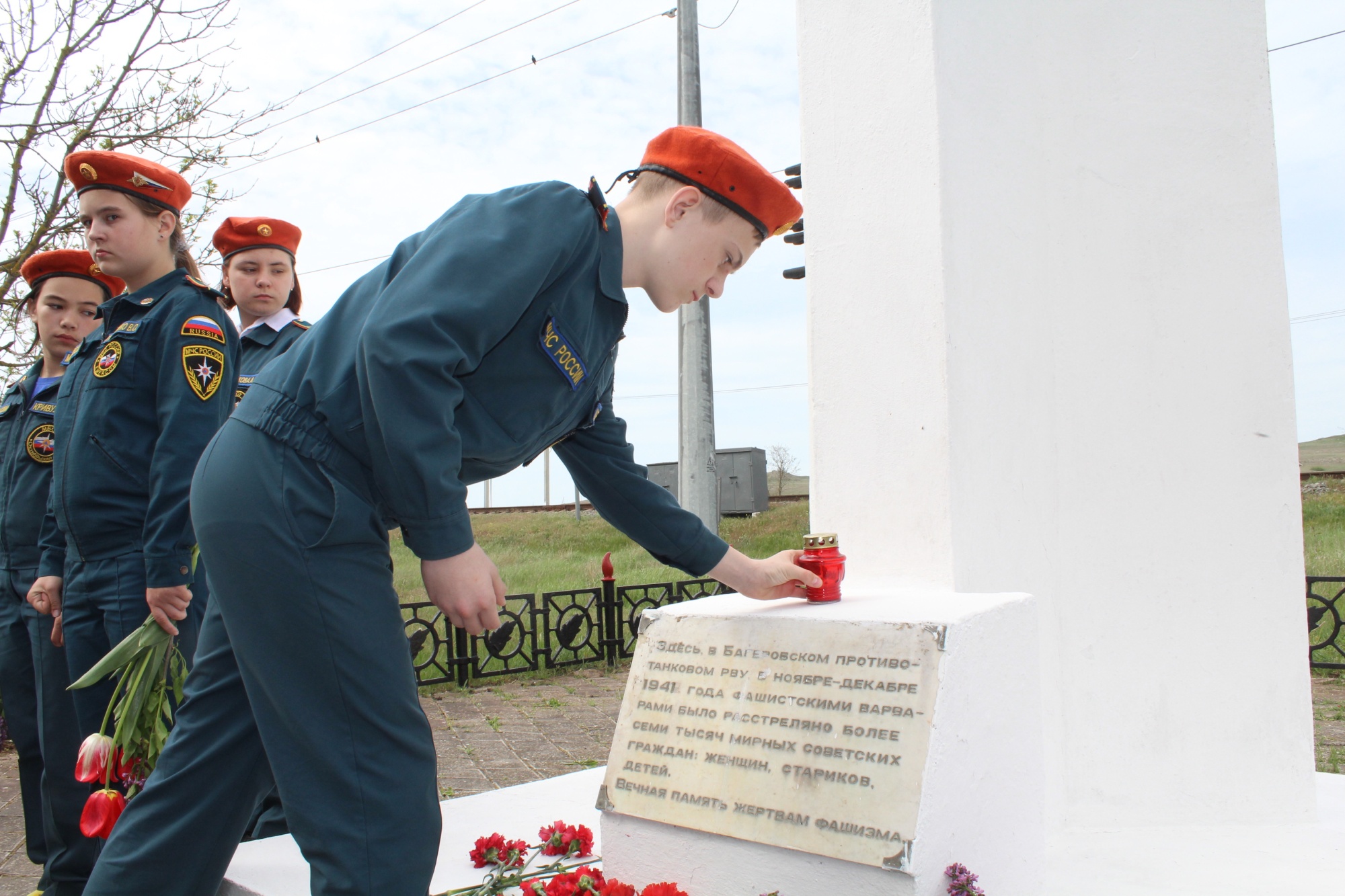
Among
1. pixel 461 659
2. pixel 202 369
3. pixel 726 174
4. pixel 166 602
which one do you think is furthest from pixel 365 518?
pixel 461 659

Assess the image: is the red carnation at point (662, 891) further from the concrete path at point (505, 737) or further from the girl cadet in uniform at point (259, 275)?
the girl cadet in uniform at point (259, 275)

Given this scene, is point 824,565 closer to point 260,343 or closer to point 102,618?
point 102,618

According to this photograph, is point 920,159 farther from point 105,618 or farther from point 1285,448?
point 105,618

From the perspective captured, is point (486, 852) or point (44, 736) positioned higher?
point (44, 736)

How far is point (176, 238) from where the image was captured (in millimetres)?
2945

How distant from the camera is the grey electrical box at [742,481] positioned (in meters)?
22.5

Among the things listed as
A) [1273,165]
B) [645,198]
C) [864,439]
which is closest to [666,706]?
[864,439]

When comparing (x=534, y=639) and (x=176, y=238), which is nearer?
(x=176, y=238)

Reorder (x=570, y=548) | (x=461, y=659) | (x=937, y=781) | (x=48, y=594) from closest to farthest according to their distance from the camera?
(x=937, y=781) → (x=48, y=594) → (x=461, y=659) → (x=570, y=548)

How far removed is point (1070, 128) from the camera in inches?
114

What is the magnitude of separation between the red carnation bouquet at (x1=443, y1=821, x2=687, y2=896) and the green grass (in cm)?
742

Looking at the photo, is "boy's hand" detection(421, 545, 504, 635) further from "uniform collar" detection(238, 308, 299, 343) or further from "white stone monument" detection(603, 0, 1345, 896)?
"uniform collar" detection(238, 308, 299, 343)

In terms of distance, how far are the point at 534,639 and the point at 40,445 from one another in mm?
4700

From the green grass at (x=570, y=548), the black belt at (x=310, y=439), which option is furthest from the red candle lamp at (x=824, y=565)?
the green grass at (x=570, y=548)
